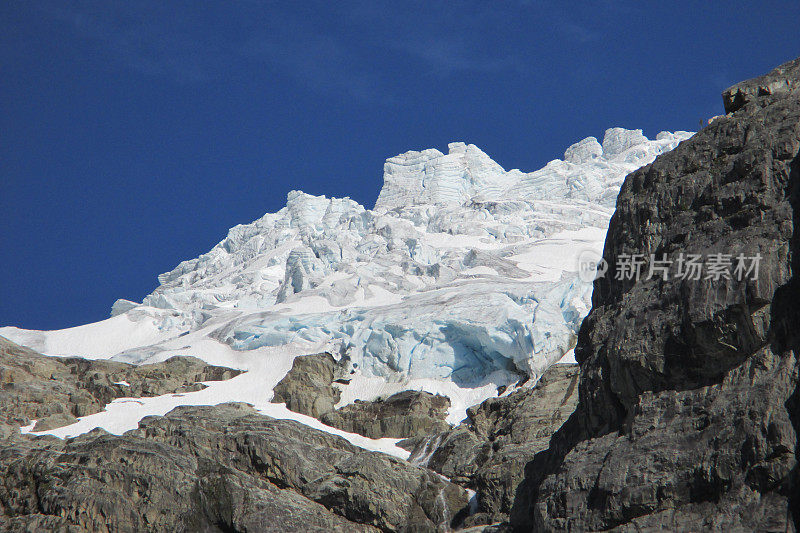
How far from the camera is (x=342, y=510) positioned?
26.6 meters

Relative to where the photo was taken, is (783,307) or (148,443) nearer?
(783,307)

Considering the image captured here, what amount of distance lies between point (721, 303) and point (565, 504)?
5279 millimetres

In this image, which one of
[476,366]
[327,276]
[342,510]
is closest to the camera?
[342,510]

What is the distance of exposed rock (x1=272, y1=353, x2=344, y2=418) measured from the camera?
50.7m

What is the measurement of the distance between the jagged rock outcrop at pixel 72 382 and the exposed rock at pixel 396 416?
39.5ft

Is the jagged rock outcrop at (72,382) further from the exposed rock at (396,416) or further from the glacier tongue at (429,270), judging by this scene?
the exposed rock at (396,416)

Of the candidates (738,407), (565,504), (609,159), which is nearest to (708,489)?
(738,407)

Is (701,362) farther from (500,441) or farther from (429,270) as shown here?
(429,270)

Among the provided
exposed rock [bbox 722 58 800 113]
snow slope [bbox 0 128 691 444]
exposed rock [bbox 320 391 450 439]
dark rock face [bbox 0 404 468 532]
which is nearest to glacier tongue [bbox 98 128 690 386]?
snow slope [bbox 0 128 691 444]

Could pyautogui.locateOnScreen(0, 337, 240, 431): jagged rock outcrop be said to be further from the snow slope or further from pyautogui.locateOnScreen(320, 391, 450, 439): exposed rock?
pyautogui.locateOnScreen(320, 391, 450, 439): exposed rock

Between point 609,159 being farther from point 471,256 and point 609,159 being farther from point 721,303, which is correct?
point 721,303

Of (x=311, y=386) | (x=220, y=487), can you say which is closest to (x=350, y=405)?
(x=311, y=386)

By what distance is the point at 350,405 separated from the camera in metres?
51.8

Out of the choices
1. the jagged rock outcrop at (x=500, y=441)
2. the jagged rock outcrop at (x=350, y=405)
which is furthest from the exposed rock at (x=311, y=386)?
the jagged rock outcrop at (x=500, y=441)
